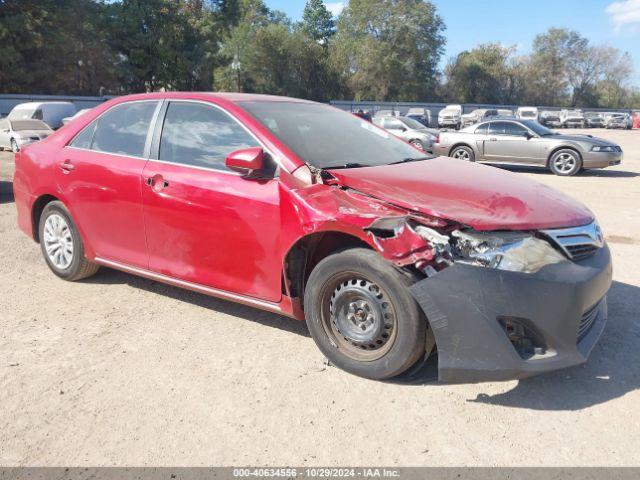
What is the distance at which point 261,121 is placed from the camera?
3.75 meters

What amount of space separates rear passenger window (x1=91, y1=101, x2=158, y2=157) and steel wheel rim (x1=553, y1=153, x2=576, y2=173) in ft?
38.7

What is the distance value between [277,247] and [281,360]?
721 mm

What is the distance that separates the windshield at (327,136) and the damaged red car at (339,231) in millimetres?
17

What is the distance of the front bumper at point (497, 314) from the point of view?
9.01 ft

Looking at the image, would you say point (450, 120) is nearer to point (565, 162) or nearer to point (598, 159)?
point (565, 162)

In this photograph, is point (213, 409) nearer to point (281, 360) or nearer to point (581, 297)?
point (281, 360)

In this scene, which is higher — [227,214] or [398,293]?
[227,214]

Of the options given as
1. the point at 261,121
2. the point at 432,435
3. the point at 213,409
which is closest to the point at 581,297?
the point at 432,435

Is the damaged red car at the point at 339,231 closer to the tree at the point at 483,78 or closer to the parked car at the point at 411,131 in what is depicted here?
the parked car at the point at 411,131

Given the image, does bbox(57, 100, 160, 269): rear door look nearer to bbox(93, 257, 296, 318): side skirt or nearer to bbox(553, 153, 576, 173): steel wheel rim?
bbox(93, 257, 296, 318): side skirt

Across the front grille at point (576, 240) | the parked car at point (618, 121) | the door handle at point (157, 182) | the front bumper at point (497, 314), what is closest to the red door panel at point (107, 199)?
the door handle at point (157, 182)

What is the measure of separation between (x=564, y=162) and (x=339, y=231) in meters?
12.1

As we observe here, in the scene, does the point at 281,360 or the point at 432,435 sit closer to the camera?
the point at 432,435

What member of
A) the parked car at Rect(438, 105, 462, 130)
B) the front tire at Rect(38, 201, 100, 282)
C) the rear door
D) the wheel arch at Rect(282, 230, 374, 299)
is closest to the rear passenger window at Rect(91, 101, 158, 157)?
the rear door
